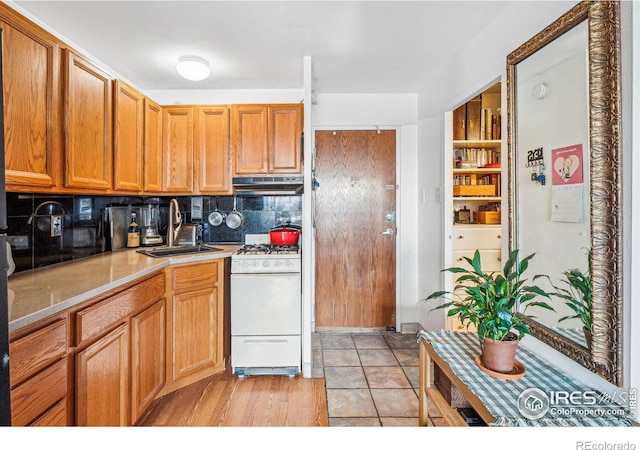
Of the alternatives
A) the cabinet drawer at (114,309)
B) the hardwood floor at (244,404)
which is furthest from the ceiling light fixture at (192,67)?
the hardwood floor at (244,404)

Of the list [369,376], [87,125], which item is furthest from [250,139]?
[369,376]

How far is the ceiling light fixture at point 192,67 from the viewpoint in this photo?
93.7 inches

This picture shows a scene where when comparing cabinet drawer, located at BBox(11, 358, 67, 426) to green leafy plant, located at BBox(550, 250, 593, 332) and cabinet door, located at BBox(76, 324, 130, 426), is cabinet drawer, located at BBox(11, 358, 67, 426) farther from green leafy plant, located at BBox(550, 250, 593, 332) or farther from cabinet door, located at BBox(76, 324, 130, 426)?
green leafy plant, located at BBox(550, 250, 593, 332)

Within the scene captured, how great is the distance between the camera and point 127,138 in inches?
89.7

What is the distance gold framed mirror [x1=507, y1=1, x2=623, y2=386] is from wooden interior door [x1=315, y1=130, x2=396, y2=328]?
1668 millimetres

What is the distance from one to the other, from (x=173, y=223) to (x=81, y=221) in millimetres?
694

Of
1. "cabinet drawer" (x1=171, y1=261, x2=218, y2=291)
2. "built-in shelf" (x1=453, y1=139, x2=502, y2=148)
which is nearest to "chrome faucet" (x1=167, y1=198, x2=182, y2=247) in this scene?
"cabinet drawer" (x1=171, y1=261, x2=218, y2=291)

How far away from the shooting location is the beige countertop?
1167mm

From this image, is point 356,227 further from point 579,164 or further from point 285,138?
point 579,164

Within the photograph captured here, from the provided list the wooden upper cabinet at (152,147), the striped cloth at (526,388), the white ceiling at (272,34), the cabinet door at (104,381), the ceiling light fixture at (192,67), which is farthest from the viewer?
the wooden upper cabinet at (152,147)

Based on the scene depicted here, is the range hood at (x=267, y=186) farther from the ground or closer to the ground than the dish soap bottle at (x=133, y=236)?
farther from the ground

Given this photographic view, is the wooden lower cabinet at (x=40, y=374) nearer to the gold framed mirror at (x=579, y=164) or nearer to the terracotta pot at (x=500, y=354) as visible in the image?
the terracotta pot at (x=500, y=354)

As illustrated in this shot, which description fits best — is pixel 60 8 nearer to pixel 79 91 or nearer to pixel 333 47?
pixel 79 91

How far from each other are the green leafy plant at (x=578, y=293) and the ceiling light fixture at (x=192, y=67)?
2.52 meters
